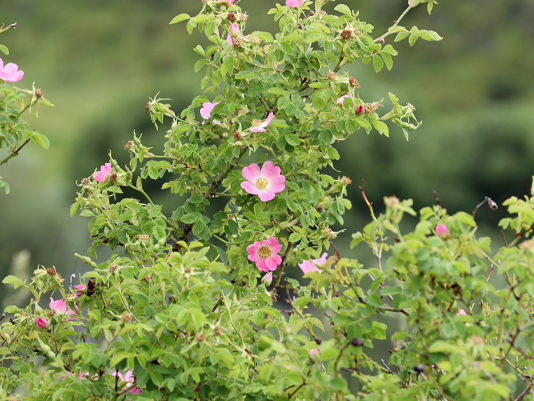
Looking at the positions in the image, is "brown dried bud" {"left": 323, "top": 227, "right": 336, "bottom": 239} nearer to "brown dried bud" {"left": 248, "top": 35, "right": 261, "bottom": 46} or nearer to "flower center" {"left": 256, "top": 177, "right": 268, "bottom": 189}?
"flower center" {"left": 256, "top": 177, "right": 268, "bottom": 189}

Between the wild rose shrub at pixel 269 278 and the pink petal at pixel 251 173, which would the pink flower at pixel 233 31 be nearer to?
the wild rose shrub at pixel 269 278

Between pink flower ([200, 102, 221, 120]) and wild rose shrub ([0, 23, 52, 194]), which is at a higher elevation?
wild rose shrub ([0, 23, 52, 194])

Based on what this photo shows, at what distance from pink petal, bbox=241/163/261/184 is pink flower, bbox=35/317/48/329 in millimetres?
420

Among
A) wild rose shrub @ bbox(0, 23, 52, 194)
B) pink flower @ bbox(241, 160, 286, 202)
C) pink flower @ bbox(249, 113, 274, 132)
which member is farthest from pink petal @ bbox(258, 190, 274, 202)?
wild rose shrub @ bbox(0, 23, 52, 194)

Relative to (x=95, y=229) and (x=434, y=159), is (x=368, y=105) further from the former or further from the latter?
(x=434, y=159)

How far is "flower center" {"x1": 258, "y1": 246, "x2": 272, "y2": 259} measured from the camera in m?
0.84

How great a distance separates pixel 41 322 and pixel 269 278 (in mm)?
398

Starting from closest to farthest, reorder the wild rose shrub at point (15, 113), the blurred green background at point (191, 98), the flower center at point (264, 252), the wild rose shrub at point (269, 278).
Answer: the wild rose shrub at point (269, 278) → the wild rose shrub at point (15, 113) → the flower center at point (264, 252) → the blurred green background at point (191, 98)

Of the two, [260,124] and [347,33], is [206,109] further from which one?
[347,33]

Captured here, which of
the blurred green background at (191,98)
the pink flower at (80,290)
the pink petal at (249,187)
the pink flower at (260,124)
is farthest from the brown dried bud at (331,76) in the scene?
the blurred green background at (191,98)

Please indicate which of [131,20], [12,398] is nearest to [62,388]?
[12,398]

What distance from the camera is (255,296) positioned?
806mm

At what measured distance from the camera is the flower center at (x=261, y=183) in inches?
32.7

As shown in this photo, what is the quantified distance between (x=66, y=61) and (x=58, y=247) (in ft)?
40.4
